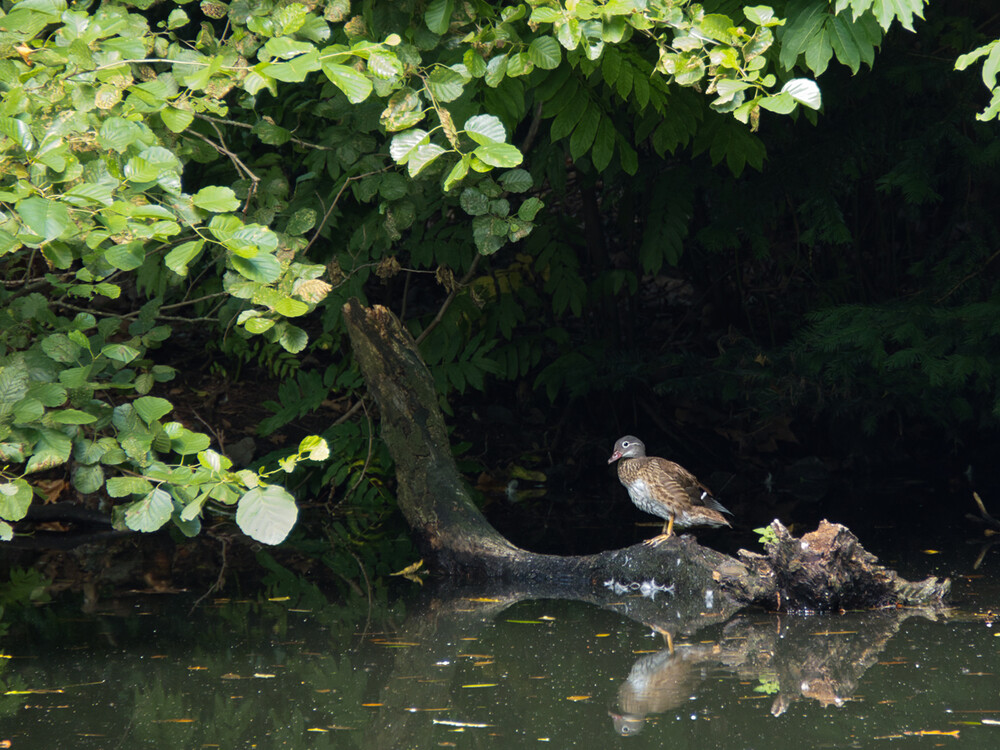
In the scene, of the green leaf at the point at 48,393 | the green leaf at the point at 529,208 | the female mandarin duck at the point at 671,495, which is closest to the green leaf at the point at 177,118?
the green leaf at the point at 48,393

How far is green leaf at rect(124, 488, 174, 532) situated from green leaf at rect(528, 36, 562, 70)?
2192mm

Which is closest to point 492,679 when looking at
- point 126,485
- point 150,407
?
point 126,485

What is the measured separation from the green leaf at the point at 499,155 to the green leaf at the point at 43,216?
1349 mm

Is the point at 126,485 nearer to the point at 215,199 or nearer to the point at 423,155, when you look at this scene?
the point at 215,199

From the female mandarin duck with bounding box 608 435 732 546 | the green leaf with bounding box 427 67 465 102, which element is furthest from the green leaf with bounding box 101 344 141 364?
the female mandarin duck with bounding box 608 435 732 546

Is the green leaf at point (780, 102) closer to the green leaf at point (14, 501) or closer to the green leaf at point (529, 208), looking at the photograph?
the green leaf at point (529, 208)

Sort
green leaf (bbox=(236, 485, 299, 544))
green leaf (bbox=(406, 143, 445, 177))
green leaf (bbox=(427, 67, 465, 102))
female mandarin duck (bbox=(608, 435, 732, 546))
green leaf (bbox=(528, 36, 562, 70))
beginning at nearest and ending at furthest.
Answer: green leaf (bbox=(236, 485, 299, 544)) → green leaf (bbox=(406, 143, 445, 177)) → green leaf (bbox=(427, 67, 465, 102)) → green leaf (bbox=(528, 36, 562, 70)) → female mandarin duck (bbox=(608, 435, 732, 546))

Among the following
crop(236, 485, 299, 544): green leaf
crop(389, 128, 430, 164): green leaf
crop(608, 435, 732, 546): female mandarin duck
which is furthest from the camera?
crop(608, 435, 732, 546): female mandarin duck

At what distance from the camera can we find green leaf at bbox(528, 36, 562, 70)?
427 cm

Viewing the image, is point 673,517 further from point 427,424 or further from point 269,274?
point 269,274

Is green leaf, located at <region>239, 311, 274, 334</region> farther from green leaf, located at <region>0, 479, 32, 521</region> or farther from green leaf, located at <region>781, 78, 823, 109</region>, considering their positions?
green leaf, located at <region>781, 78, 823, 109</region>

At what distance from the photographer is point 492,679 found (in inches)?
160

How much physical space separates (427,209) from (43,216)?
14.6 feet

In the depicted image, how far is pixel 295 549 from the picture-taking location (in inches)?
276
